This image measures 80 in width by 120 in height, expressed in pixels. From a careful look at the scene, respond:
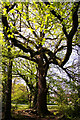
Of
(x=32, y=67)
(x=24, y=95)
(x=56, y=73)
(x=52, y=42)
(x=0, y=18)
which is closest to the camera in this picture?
(x=0, y=18)

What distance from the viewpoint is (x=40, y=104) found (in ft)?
14.7

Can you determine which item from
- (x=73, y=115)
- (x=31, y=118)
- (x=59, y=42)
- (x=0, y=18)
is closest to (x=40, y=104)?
(x=31, y=118)

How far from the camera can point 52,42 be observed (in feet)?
17.4

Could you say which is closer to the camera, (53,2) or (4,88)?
(53,2)

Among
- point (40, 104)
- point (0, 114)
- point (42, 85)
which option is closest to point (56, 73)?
point (42, 85)

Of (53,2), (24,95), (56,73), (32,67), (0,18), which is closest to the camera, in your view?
(53,2)

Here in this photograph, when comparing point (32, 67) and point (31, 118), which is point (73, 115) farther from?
point (32, 67)

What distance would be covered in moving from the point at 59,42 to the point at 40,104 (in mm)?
2440

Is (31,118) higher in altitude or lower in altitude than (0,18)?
lower

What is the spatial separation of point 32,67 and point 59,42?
2502 mm

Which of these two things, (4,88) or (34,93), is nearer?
(4,88)

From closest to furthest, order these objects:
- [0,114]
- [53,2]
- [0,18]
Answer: [53,2] → [0,18] → [0,114]

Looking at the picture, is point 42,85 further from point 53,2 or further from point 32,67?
point 53,2

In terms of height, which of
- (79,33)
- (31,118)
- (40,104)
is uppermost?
(79,33)
